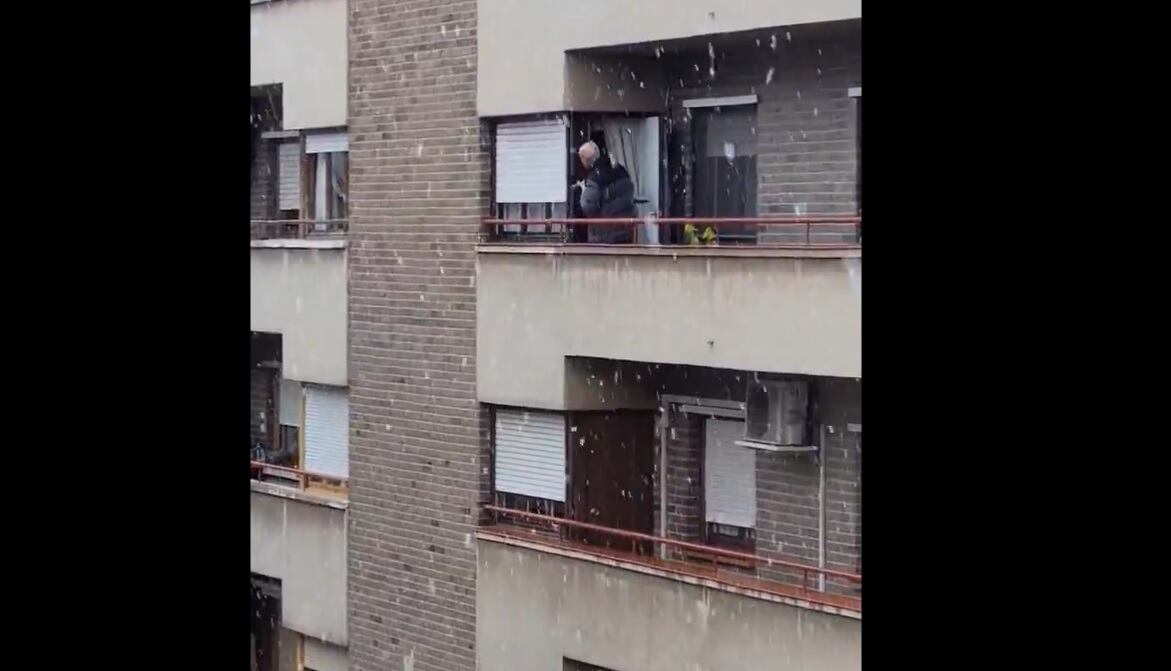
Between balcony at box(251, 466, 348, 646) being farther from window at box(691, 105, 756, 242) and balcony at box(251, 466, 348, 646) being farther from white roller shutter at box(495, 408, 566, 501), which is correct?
window at box(691, 105, 756, 242)

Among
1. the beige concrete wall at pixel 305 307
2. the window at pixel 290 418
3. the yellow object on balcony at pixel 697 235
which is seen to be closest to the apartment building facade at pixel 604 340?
the yellow object on balcony at pixel 697 235

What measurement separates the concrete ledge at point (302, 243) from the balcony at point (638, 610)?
2.67 meters

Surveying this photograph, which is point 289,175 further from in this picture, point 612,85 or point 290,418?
point 612,85

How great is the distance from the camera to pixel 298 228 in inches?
602

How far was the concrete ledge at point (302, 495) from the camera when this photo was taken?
48.0 ft

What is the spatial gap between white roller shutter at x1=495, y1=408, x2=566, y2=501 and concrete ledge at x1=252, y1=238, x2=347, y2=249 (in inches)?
87.1

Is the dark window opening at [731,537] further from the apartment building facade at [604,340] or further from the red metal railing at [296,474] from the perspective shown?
the red metal railing at [296,474]

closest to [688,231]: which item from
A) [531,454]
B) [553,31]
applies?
[553,31]

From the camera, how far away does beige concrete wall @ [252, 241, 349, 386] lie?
14.6 metres
